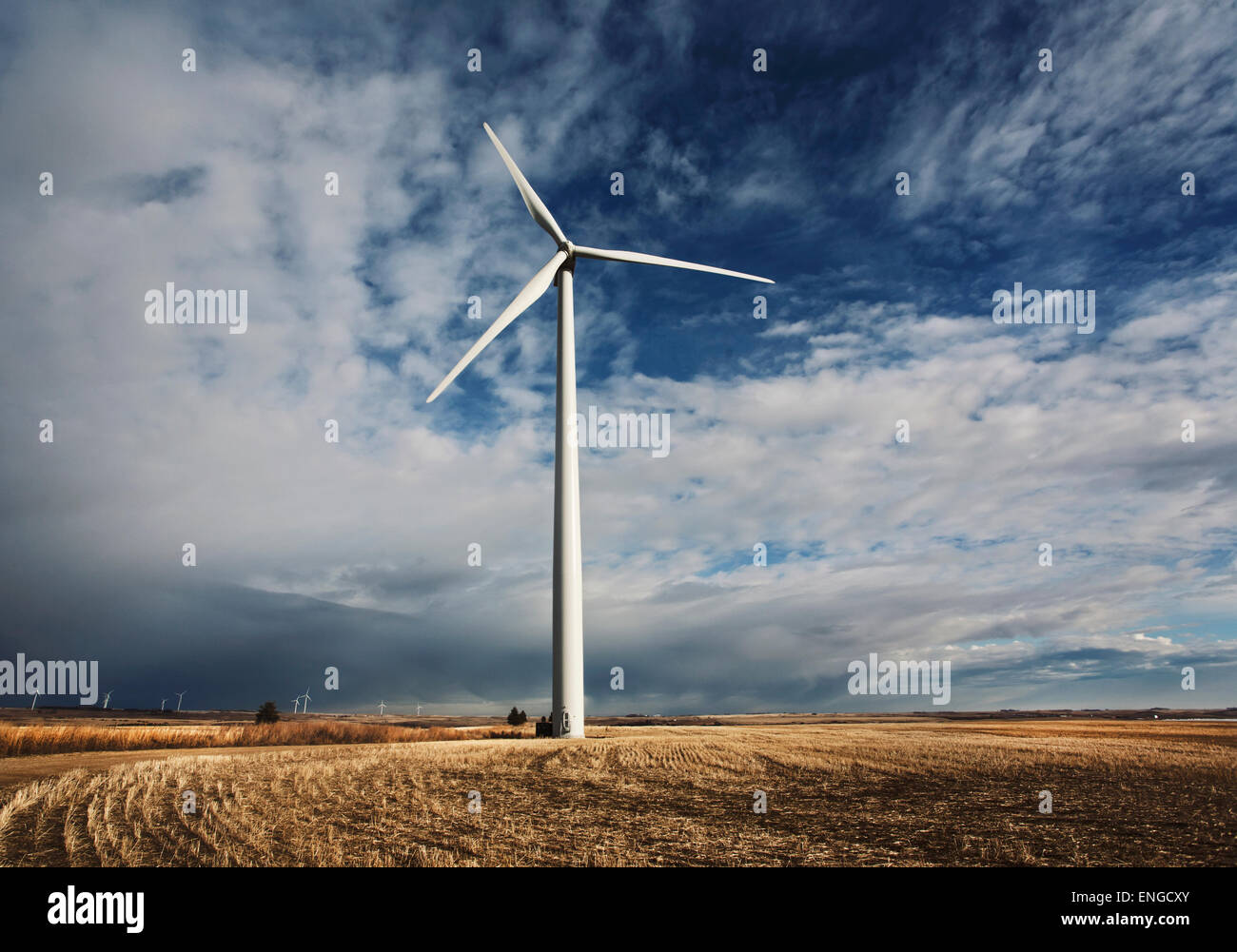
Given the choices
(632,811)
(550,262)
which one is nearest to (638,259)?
(550,262)

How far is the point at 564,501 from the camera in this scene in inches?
1831

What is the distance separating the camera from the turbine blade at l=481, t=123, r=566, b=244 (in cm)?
5409

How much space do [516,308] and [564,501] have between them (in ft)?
48.1

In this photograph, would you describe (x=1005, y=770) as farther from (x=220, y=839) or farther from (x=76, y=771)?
A: (x=76, y=771)

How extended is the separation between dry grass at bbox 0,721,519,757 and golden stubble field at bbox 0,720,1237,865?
46.2 feet

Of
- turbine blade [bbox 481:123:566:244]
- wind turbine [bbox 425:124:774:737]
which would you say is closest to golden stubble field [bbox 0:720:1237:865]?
wind turbine [bbox 425:124:774:737]

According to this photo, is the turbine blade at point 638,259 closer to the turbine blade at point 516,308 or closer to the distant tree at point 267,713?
the turbine blade at point 516,308

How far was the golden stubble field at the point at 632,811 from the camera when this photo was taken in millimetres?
A: 13938

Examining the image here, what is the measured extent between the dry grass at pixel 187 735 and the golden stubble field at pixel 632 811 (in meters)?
14.1

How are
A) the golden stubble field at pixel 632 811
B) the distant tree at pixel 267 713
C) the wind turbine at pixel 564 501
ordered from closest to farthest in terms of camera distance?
the golden stubble field at pixel 632 811 → the wind turbine at pixel 564 501 → the distant tree at pixel 267 713

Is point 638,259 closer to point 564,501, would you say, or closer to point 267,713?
point 564,501

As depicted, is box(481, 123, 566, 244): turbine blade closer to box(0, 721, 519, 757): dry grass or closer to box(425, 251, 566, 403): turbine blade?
box(425, 251, 566, 403): turbine blade

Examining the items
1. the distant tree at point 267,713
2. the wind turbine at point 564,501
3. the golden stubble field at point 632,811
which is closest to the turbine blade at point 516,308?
the wind turbine at point 564,501
